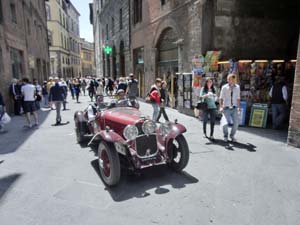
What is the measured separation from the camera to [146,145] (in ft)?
13.6

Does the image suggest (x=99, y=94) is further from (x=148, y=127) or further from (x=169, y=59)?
(x=169, y=59)

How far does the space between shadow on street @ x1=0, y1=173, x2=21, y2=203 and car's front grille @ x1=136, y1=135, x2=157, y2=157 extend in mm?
2173

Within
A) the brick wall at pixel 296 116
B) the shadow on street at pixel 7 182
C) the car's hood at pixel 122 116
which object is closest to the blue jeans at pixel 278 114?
the brick wall at pixel 296 116

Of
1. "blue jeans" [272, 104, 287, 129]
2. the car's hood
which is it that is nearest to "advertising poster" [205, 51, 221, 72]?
"blue jeans" [272, 104, 287, 129]

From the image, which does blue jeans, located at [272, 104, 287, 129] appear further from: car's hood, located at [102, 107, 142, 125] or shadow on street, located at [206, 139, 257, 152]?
car's hood, located at [102, 107, 142, 125]

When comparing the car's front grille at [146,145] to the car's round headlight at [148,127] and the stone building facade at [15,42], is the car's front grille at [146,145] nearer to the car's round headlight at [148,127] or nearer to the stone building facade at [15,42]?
the car's round headlight at [148,127]

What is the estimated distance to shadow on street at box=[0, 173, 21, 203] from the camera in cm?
386

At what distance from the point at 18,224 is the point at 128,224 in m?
1.34

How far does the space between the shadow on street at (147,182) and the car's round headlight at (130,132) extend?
668 mm

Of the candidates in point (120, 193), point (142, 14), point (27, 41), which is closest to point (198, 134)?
point (120, 193)

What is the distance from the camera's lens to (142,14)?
14.7 m

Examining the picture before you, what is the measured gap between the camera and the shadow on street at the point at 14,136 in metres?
6.13

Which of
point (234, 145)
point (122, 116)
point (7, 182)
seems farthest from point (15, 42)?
point (234, 145)

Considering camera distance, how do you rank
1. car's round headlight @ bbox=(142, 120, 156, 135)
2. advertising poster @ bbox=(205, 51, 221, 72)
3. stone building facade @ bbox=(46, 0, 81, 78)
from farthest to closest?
stone building facade @ bbox=(46, 0, 81, 78), advertising poster @ bbox=(205, 51, 221, 72), car's round headlight @ bbox=(142, 120, 156, 135)
